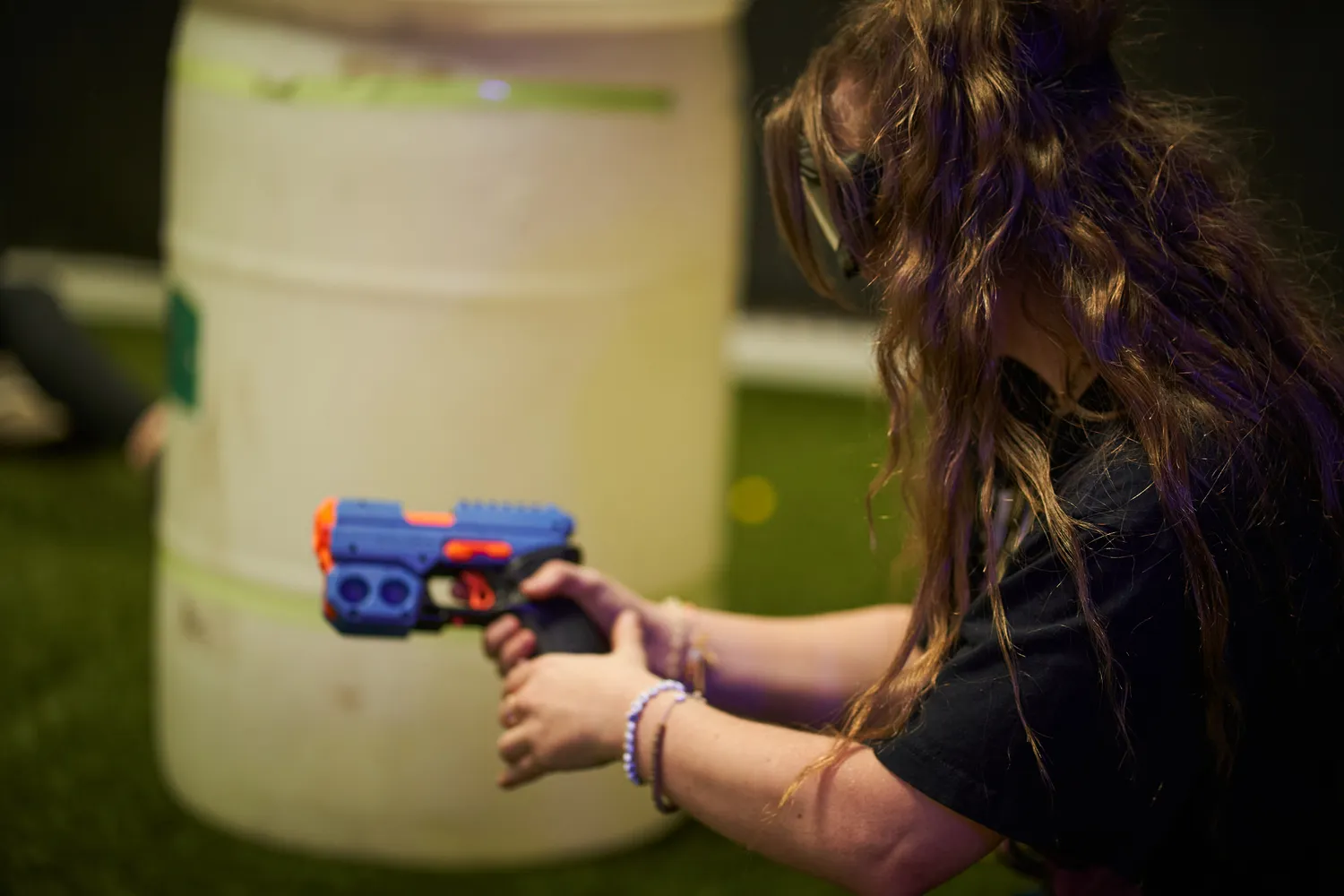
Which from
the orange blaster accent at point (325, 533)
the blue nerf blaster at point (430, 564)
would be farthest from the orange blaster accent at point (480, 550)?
the orange blaster accent at point (325, 533)

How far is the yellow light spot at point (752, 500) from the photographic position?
3.08 metres

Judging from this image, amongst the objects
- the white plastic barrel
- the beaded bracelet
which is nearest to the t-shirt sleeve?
the beaded bracelet

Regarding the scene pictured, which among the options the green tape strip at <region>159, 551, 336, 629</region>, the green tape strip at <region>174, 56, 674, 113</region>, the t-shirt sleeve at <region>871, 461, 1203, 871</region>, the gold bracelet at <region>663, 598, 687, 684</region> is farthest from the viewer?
the green tape strip at <region>159, 551, 336, 629</region>

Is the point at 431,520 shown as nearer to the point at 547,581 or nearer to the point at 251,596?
the point at 547,581

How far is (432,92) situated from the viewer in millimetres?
1553

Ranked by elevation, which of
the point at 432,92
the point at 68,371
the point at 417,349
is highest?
the point at 432,92

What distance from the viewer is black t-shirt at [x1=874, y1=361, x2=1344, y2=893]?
909mm

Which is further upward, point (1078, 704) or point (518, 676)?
point (1078, 704)

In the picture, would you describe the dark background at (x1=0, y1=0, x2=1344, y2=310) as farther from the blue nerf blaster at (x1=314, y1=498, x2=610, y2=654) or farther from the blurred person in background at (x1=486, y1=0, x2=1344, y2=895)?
the blurred person in background at (x1=486, y1=0, x2=1344, y2=895)

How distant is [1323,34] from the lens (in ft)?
11.3

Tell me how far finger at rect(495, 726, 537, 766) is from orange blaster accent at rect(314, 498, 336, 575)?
223mm

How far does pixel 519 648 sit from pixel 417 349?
0.49 metres

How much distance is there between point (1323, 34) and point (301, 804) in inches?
116

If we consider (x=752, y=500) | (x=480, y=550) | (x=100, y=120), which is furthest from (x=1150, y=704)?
(x=100, y=120)
